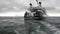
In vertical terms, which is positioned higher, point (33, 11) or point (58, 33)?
point (33, 11)

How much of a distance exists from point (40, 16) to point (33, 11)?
18.0 feet

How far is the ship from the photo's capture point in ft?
233

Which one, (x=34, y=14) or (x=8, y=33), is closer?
(x=8, y=33)

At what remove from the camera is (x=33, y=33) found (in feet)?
86.9

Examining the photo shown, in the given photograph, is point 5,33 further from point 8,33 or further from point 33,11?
point 33,11

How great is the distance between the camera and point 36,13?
71.8 metres

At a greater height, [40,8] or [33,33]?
[40,8]

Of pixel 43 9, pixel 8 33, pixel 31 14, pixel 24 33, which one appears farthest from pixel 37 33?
pixel 43 9

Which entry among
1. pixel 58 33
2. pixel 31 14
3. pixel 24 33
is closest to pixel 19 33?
pixel 24 33

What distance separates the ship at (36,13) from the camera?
233 ft

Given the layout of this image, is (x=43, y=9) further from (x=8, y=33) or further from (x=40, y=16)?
(x=8, y=33)

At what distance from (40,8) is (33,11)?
4.03 meters

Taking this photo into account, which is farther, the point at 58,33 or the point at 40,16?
the point at 40,16

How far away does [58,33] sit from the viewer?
86.7ft
